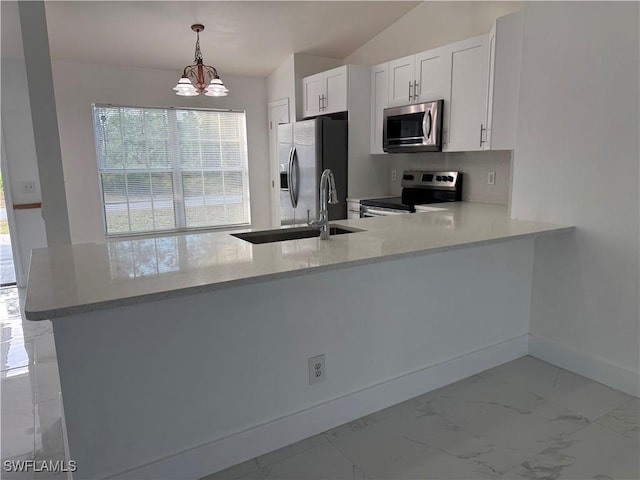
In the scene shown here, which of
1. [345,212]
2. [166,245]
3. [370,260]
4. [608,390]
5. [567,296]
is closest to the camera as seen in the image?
[370,260]

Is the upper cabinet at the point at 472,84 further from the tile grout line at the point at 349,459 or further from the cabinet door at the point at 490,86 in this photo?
the tile grout line at the point at 349,459

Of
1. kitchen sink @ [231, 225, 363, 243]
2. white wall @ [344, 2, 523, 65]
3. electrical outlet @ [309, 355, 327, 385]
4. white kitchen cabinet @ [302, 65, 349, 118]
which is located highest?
white wall @ [344, 2, 523, 65]

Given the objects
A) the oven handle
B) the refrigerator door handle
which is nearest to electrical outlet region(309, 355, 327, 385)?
the oven handle

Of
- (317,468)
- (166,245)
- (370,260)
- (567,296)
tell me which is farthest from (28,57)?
(567,296)

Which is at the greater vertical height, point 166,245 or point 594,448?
point 166,245

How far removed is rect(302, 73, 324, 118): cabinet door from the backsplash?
3.83 feet

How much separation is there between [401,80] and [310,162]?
3.89ft

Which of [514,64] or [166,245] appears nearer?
[166,245]

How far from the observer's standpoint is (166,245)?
1.98 metres

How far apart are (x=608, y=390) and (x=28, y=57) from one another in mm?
3906

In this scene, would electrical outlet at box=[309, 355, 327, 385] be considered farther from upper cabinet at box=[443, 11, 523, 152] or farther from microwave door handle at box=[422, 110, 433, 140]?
microwave door handle at box=[422, 110, 433, 140]

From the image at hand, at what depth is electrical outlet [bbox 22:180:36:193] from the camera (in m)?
4.30

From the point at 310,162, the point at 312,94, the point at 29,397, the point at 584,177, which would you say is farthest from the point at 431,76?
the point at 29,397

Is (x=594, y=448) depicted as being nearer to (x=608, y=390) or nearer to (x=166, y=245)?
(x=608, y=390)
